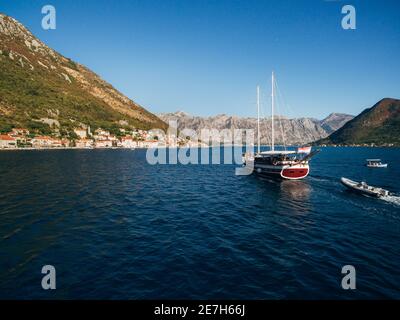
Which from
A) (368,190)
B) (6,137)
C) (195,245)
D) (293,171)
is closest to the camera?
(195,245)

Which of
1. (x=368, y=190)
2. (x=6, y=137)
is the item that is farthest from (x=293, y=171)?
(x=6, y=137)

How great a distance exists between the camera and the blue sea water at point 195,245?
45.7ft

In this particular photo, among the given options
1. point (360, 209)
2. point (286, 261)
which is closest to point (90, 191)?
point (286, 261)

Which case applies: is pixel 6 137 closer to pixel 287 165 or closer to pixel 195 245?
pixel 287 165

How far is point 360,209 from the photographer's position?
106 ft

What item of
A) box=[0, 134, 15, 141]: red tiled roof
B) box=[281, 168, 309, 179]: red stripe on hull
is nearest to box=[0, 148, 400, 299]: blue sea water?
box=[281, 168, 309, 179]: red stripe on hull

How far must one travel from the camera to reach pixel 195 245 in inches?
795

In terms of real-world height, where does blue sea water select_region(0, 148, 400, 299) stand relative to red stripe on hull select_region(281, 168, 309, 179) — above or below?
below

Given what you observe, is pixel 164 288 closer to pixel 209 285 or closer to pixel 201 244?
pixel 209 285

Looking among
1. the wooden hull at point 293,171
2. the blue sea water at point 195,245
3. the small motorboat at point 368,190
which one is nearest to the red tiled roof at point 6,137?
the blue sea water at point 195,245

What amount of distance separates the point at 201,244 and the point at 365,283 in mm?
11804

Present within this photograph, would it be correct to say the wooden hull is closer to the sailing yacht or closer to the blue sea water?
the sailing yacht

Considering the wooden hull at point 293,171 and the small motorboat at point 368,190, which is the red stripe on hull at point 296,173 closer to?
the wooden hull at point 293,171

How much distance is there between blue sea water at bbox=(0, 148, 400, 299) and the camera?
13938 millimetres
